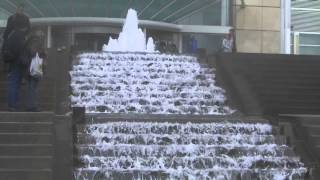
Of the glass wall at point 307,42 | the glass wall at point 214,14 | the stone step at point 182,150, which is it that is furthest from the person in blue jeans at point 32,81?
the glass wall at point 307,42

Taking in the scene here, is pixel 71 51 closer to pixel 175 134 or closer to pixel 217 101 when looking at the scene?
pixel 217 101

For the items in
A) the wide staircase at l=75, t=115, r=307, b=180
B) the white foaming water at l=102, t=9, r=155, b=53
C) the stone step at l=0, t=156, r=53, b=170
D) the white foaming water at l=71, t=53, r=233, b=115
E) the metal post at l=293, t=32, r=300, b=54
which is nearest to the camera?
the stone step at l=0, t=156, r=53, b=170

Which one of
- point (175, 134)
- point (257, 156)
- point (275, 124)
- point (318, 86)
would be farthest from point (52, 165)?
point (318, 86)

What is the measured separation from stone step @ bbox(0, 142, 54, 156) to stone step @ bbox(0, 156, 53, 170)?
22 centimetres

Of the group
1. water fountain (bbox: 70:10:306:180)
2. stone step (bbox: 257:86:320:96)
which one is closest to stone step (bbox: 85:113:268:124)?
water fountain (bbox: 70:10:306:180)

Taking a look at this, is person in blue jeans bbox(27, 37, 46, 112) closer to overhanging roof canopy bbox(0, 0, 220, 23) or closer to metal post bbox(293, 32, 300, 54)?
overhanging roof canopy bbox(0, 0, 220, 23)

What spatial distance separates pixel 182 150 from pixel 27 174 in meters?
2.89

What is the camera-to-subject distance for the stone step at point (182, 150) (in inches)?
461

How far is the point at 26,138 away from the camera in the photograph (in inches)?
445

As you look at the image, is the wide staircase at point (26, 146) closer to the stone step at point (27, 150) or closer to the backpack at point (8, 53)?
the stone step at point (27, 150)

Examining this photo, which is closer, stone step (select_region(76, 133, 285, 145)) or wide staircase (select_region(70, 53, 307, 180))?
wide staircase (select_region(70, 53, 307, 180))

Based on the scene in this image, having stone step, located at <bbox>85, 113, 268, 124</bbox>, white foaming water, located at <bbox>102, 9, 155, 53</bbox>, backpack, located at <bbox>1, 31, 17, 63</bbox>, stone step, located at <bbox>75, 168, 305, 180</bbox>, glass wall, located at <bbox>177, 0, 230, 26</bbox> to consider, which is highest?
glass wall, located at <bbox>177, 0, 230, 26</bbox>

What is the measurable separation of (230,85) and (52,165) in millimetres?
7382

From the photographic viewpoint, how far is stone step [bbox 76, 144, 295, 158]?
11.7 m
